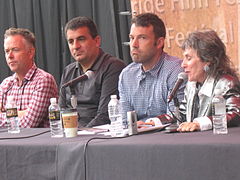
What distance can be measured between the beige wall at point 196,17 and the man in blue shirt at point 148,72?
598 mm

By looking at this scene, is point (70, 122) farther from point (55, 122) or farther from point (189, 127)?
point (189, 127)

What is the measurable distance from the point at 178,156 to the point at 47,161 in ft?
2.08

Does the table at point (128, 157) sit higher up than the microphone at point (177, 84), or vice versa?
the microphone at point (177, 84)

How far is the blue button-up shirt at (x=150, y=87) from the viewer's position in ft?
10.5

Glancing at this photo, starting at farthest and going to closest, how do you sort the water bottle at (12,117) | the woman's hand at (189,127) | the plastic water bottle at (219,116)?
1. the water bottle at (12,117)
2. the woman's hand at (189,127)
3. the plastic water bottle at (219,116)

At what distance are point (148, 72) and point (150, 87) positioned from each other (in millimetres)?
93

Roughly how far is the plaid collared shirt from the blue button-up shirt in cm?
54

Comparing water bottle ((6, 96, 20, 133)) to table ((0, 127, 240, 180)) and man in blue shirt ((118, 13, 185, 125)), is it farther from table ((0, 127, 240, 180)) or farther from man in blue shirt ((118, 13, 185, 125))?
→ man in blue shirt ((118, 13, 185, 125))

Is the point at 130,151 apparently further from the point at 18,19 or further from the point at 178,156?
the point at 18,19

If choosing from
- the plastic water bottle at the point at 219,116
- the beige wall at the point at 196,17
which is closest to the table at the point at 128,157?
the plastic water bottle at the point at 219,116

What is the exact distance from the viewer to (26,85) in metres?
3.72

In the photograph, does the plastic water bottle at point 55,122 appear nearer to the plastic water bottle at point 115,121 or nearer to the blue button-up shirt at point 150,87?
the plastic water bottle at point 115,121

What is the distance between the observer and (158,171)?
192cm

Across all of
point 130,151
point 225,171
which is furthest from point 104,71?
point 225,171
